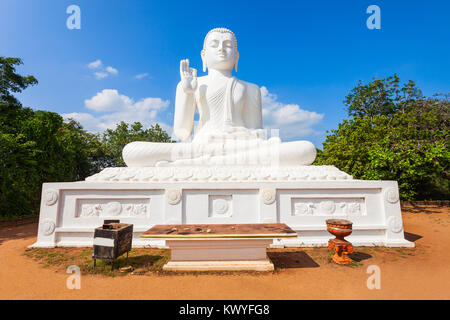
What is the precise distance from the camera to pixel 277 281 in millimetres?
2814

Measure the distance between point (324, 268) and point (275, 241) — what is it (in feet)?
3.57

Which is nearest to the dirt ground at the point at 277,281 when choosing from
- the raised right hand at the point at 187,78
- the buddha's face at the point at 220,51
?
the raised right hand at the point at 187,78

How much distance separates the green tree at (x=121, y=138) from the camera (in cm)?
1606

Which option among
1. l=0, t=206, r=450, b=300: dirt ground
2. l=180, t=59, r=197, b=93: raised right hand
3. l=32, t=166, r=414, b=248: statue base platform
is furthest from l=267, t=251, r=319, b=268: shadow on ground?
l=180, t=59, r=197, b=93: raised right hand

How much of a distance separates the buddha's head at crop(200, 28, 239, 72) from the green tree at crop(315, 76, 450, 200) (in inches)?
229

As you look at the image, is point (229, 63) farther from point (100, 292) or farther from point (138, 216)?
point (100, 292)

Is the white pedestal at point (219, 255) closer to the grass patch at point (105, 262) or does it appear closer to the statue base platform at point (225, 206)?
the grass patch at point (105, 262)

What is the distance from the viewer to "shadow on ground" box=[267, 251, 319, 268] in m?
3.32

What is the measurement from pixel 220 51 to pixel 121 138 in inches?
467

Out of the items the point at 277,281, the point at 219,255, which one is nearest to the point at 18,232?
the point at 219,255

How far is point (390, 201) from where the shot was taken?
14.5 feet

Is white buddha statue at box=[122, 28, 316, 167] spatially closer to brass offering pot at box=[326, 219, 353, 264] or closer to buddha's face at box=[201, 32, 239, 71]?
buddha's face at box=[201, 32, 239, 71]

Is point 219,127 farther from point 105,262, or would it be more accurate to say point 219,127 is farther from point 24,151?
point 24,151

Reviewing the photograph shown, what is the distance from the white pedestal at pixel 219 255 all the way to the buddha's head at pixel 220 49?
538 cm
